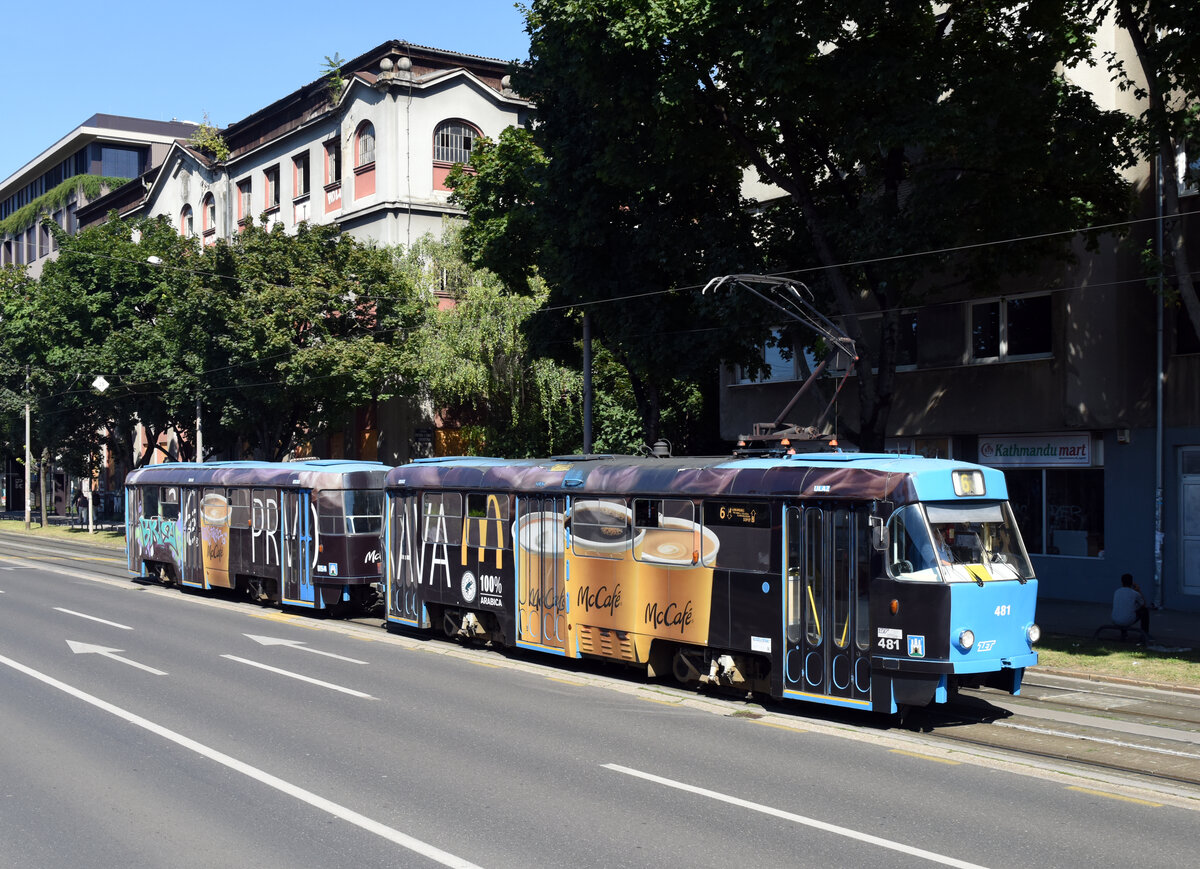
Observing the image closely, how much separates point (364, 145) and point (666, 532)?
3298 cm

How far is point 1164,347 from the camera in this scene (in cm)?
2322

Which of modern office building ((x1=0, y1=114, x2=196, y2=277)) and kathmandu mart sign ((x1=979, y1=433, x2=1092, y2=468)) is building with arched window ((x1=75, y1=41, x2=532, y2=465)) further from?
modern office building ((x1=0, y1=114, x2=196, y2=277))

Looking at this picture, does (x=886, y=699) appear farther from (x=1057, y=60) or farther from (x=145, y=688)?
(x=1057, y=60)

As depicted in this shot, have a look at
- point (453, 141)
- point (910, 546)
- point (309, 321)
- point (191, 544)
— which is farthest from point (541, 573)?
point (453, 141)

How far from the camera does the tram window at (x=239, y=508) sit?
82.7ft

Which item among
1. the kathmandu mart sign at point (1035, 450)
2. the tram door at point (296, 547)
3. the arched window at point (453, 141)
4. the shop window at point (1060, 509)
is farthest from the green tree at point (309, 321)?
the shop window at point (1060, 509)

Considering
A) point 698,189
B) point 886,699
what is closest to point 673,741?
point 886,699

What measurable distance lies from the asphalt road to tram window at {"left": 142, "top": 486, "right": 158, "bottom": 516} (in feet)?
45.3

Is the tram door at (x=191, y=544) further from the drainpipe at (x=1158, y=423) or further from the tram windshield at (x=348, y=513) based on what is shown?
the drainpipe at (x=1158, y=423)

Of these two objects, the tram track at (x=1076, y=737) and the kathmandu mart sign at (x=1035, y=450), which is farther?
the kathmandu mart sign at (x=1035, y=450)

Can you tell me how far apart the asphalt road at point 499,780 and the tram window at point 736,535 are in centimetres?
172

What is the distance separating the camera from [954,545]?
41.4 feet

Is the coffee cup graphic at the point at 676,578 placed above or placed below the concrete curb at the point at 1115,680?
above

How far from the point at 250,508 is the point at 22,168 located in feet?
265
